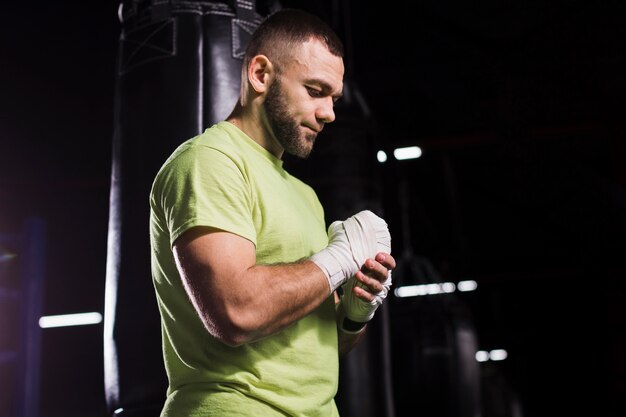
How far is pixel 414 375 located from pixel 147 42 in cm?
384

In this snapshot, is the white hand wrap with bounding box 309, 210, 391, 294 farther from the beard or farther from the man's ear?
the man's ear

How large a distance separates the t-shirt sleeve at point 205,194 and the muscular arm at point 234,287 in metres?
0.02

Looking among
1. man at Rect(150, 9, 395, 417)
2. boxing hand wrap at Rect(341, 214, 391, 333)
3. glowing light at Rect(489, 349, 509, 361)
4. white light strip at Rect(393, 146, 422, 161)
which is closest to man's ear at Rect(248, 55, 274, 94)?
man at Rect(150, 9, 395, 417)

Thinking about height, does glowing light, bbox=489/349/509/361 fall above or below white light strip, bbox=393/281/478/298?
above

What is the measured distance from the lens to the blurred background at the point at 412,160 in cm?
386

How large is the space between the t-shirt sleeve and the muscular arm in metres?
0.02

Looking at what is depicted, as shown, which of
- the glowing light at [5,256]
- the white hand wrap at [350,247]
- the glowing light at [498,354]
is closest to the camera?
the white hand wrap at [350,247]

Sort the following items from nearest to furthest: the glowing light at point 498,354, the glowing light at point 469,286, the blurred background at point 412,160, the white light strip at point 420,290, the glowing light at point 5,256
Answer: the blurred background at point 412,160 → the glowing light at point 5,256 → the white light strip at point 420,290 → the glowing light at point 469,286 → the glowing light at point 498,354

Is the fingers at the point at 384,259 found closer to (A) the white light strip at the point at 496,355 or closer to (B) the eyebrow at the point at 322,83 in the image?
(B) the eyebrow at the point at 322,83

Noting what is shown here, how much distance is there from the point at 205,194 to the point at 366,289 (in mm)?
405

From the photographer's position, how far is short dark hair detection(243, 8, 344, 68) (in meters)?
1.61

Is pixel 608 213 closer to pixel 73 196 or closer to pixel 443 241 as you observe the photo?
pixel 443 241

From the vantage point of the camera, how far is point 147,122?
83.4 inches

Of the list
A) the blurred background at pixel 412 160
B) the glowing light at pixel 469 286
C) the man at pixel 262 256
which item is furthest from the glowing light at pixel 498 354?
the man at pixel 262 256
